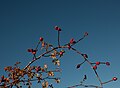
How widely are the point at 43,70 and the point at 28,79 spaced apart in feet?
1.54

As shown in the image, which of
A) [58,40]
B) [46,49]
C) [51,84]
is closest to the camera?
[58,40]

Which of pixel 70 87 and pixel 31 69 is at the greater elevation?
pixel 31 69

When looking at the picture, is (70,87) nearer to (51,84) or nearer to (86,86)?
(86,86)

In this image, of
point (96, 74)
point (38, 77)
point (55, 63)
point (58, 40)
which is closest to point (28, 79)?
point (38, 77)

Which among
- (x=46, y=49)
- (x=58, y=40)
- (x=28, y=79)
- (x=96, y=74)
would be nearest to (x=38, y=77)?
Answer: (x=28, y=79)

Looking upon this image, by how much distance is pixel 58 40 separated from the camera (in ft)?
17.7

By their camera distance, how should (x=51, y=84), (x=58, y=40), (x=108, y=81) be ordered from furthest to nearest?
(x=51, y=84)
(x=58, y=40)
(x=108, y=81)

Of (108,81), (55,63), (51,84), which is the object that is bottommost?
(108,81)

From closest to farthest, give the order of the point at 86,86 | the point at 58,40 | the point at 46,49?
the point at 86,86 → the point at 58,40 → the point at 46,49

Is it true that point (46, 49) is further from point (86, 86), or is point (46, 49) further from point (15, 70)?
point (86, 86)

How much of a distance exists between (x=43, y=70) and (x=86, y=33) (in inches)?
74.8

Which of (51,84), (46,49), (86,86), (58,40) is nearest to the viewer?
(86,86)

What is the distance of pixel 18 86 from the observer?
632 centimetres

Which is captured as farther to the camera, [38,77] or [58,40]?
[38,77]
